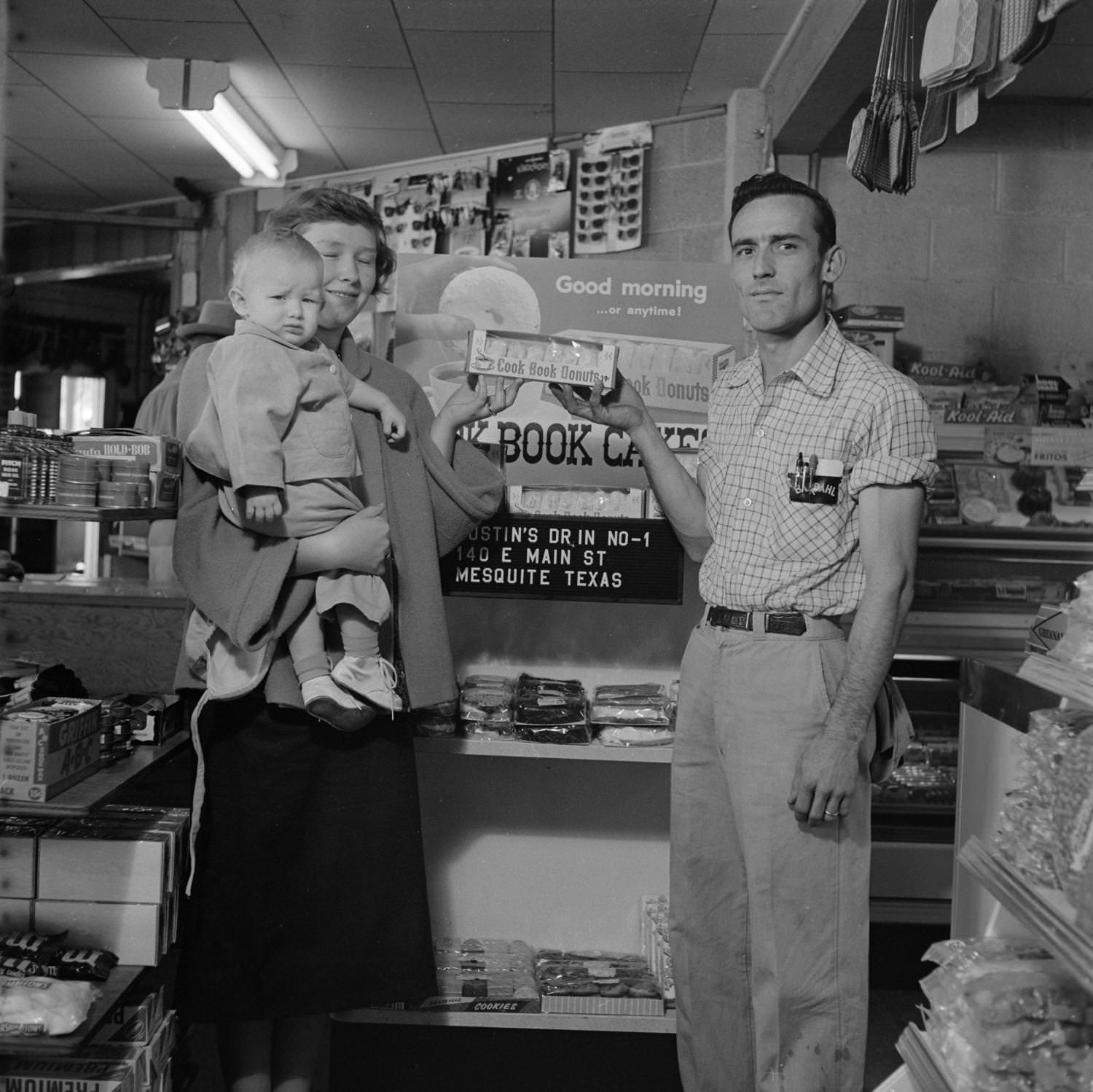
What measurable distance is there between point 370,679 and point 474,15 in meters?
3.43

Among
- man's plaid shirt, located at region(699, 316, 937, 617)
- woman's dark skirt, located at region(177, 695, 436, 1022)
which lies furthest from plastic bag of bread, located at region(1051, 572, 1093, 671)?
woman's dark skirt, located at region(177, 695, 436, 1022)

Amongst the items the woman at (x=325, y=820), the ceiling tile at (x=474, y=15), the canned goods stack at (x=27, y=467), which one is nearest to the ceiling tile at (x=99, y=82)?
the ceiling tile at (x=474, y=15)

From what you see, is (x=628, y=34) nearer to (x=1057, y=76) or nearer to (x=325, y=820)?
(x=1057, y=76)

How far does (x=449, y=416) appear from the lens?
7.64 ft

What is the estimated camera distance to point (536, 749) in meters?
2.46

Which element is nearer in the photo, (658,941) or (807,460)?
(807,460)

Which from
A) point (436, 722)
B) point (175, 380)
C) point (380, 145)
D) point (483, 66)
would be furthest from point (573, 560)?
point (380, 145)

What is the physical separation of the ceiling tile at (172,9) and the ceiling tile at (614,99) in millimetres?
1495

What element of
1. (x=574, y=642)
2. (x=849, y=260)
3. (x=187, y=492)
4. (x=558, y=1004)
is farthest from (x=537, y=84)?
(x=558, y=1004)

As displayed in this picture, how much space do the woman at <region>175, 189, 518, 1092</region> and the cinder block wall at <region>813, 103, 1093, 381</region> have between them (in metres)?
3.22

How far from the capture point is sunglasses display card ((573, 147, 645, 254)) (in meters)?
5.72

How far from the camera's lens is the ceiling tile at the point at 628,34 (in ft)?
14.7

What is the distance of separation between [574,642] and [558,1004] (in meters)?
0.81

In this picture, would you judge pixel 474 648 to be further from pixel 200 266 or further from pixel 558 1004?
pixel 200 266
